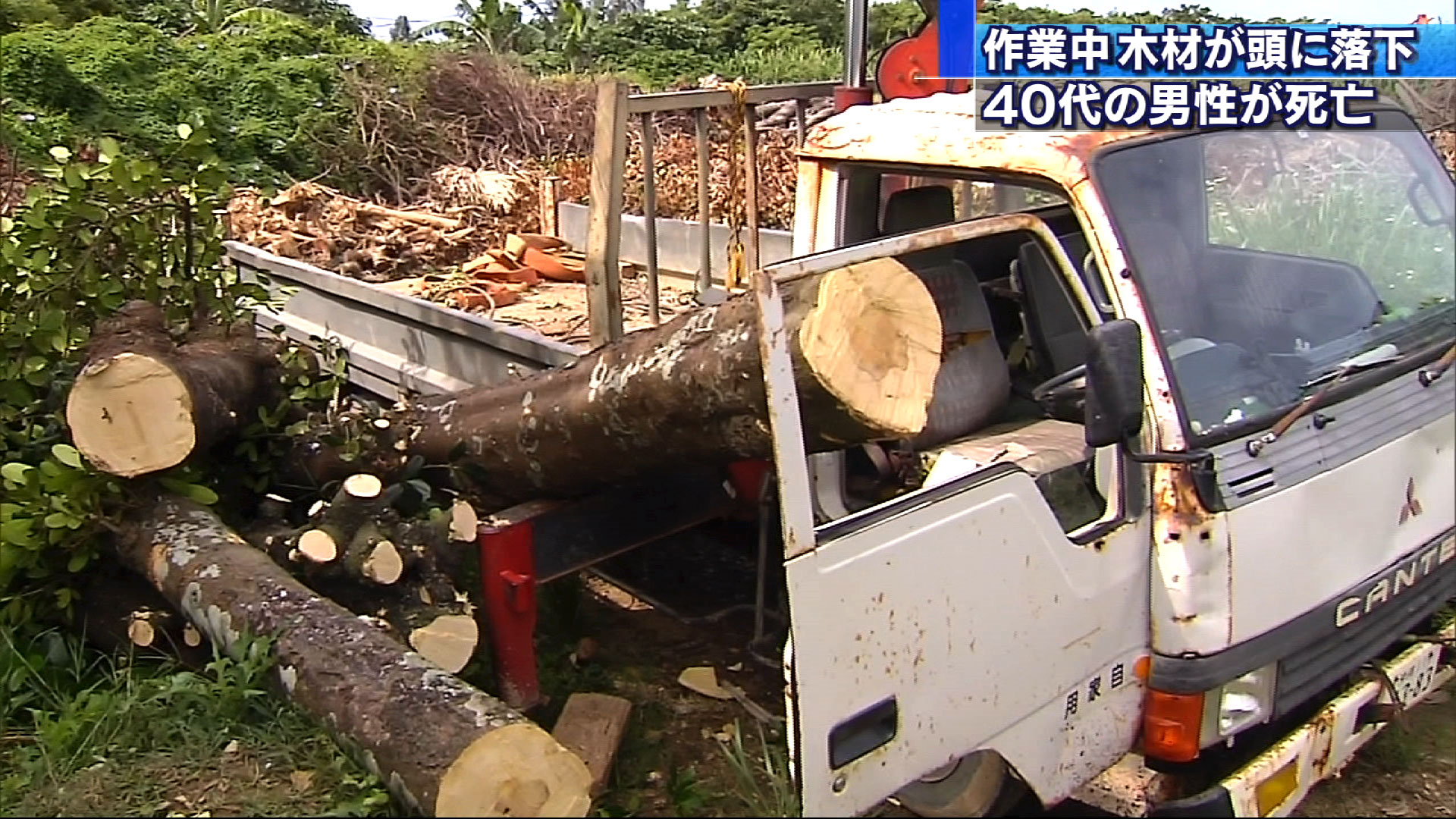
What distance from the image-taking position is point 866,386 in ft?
7.50

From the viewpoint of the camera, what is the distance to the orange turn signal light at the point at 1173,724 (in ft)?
8.34

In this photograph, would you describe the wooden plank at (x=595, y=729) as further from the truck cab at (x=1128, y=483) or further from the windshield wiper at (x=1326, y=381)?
the windshield wiper at (x=1326, y=381)

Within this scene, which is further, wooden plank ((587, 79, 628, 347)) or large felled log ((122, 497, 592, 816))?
wooden plank ((587, 79, 628, 347))

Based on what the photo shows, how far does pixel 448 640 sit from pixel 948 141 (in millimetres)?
1793

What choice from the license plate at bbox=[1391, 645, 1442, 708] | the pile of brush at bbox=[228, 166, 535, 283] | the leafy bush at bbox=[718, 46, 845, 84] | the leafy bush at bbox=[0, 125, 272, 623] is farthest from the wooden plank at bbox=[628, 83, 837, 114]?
the leafy bush at bbox=[718, 46, 845, 84]

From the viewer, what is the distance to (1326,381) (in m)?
2.74

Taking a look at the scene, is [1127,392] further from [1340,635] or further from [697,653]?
[697,653]

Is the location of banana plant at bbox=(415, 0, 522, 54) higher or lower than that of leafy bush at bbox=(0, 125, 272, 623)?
higher

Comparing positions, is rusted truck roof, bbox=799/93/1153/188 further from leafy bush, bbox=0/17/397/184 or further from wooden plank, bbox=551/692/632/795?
leafy bush, bbox=0/17/397/184

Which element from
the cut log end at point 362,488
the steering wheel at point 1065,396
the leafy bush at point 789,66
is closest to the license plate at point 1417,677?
the steering wheel at point 1065,396

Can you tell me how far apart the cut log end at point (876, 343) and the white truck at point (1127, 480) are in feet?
0.24

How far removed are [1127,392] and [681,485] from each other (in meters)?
1.51
